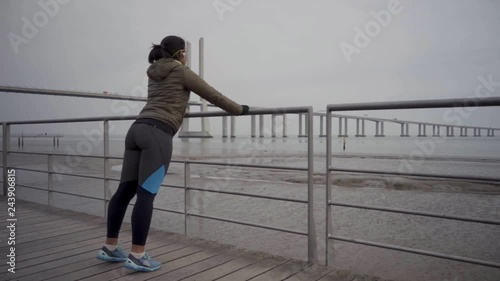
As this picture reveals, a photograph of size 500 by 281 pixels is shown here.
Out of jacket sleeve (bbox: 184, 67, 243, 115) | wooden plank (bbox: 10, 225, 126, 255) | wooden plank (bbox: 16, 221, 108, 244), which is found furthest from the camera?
wooden plank (bbox: 16, 221, 108, 244)

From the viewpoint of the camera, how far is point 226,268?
Result: 6.11 ft

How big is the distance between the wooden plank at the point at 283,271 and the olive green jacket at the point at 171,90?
88 centimetres

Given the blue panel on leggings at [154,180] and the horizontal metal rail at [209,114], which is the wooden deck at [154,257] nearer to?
the blue panel on leggings at [154,180]

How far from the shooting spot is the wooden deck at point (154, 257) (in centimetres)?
175

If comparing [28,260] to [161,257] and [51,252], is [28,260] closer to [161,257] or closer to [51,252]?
[51,252]

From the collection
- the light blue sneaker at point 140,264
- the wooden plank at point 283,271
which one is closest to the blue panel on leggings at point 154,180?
the light blue sneaker at point 140,264

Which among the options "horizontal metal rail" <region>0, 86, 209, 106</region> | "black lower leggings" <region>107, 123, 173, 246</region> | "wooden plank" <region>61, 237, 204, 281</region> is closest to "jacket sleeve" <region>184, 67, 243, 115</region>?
"black lower leggings" <region>107, 123, 173, 246</region>

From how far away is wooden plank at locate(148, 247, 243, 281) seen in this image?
5.77 feet

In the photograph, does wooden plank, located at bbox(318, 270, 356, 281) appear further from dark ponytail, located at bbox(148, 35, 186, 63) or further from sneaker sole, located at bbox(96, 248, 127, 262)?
dark ponytail, located at bbox(148, 35, 186, 63)

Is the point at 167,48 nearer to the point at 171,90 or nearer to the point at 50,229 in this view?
the point at 171,90

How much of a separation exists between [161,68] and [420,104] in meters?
1.26

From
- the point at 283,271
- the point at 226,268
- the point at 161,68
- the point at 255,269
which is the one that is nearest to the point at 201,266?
the point at 226,268

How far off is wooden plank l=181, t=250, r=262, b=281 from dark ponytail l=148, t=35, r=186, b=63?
111 centimetres

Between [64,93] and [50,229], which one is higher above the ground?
[64,93]
